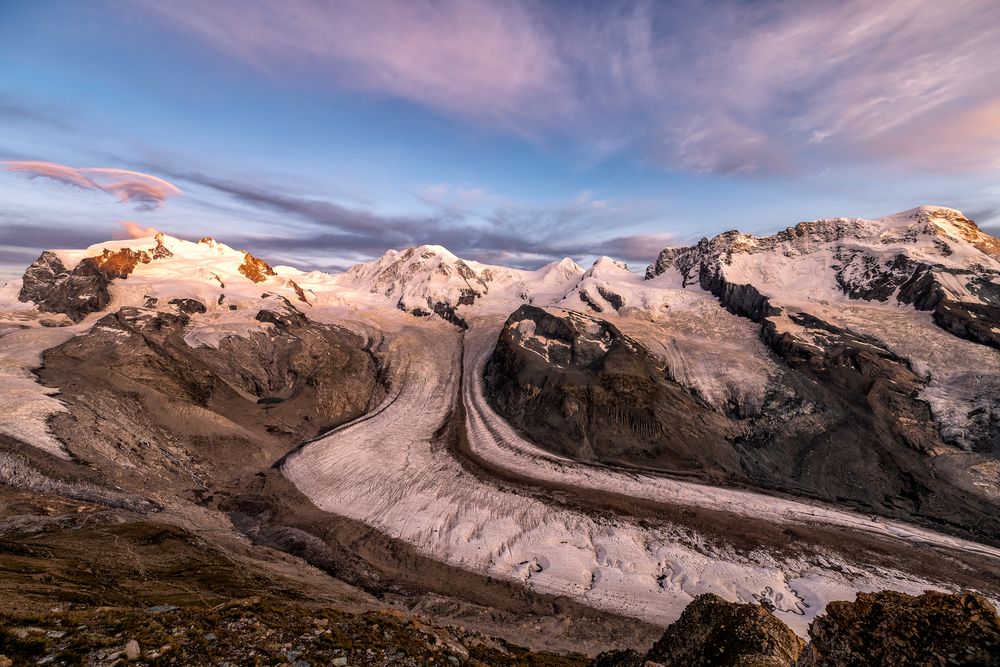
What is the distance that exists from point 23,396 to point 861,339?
13433cm

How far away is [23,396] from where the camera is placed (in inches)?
2064

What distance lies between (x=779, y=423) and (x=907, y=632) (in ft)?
228

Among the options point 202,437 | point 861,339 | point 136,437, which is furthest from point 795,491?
point 136,437

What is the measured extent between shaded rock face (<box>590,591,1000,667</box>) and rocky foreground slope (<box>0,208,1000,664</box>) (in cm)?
1678

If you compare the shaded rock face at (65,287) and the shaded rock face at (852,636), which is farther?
the shaded rock face at (65,287)

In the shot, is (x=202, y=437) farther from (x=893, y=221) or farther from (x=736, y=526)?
(x=893, y=221)

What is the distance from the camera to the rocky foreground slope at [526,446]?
35688mm

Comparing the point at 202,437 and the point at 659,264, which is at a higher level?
the point at 659,264

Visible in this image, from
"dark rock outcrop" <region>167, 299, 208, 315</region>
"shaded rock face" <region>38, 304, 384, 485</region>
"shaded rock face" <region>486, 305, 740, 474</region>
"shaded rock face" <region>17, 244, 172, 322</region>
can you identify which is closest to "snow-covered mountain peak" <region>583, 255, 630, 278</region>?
"shaded rock face" <region>486, 305, 740, 474</region>

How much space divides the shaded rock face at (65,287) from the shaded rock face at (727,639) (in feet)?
431

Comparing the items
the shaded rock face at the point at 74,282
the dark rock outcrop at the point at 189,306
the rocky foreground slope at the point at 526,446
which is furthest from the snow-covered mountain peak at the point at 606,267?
the shaded rock face at the point at 74,282

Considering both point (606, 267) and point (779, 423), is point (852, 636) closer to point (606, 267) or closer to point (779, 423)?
point (779, 423)

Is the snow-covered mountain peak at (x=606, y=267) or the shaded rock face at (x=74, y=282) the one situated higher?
the snow-covered mountain peak at (x=606, y=267)

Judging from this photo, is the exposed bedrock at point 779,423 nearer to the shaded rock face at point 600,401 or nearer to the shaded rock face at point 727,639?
the shaded rock face at point 600,401
